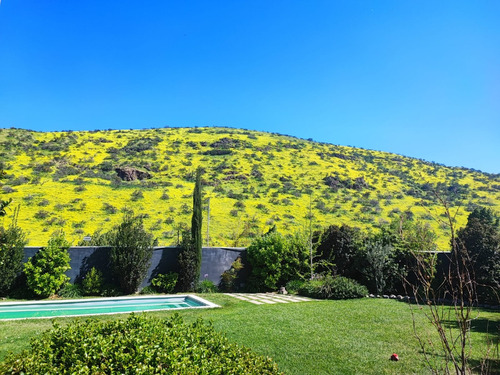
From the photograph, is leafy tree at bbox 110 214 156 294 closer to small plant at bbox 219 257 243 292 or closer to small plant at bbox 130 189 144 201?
small plant at bbox 219 257 243 292

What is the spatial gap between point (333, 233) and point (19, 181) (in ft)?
110

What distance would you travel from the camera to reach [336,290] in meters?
12.4

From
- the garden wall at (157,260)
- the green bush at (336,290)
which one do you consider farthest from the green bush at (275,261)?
the green bush at (336,290)

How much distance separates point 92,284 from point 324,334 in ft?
34.4

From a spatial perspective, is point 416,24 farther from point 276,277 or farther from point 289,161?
point 289,161

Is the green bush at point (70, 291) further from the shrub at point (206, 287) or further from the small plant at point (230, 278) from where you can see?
the small plant at point (230, 278)

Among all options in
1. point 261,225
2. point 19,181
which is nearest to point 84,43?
point 261,225

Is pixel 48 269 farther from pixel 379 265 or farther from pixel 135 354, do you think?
pixel 379 265

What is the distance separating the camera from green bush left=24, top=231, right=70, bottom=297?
486 inches

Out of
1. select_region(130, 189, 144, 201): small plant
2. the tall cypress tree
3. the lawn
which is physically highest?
select_region(130, 189, 144, 201): small plant

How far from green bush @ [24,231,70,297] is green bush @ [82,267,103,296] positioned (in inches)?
29.3

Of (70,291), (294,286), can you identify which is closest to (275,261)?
(294,286)

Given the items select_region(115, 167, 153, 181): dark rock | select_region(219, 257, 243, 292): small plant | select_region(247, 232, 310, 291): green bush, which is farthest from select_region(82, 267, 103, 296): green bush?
select_region(115, 167, 153, 181): dark rock

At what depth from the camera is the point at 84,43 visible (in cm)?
1140
